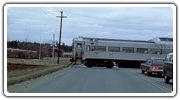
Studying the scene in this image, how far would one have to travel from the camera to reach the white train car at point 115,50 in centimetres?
5606

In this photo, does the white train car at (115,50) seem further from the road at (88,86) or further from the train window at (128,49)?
the road at (88,86)

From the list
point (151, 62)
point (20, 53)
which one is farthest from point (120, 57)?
point (20, 53)

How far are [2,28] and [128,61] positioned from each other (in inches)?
1833

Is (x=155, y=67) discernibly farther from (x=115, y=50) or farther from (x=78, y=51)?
(x=78, y=51)

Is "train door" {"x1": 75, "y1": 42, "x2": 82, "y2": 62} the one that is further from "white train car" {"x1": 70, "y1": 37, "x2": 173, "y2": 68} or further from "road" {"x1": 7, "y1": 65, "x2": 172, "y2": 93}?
"road" {"x1": 7, "y1": 65, "x2": 172, "y2": 93}

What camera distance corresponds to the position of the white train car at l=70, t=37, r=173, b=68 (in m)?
56.1

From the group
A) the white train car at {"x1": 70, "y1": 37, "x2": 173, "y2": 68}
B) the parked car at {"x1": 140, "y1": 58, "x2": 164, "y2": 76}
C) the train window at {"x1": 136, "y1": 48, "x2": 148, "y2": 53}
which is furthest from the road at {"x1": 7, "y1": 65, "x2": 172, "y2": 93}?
the train window at {"x1": 136, "y1": 48, "x2": 148, "y2": 53}

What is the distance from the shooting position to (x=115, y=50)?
5734 centimetres

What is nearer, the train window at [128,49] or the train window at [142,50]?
the train window at [128,49]

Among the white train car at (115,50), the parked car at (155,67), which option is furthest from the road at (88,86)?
the white train car at (115,50)

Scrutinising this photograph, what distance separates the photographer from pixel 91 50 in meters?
56.1

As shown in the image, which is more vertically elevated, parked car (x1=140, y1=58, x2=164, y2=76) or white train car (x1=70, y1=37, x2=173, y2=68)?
white train car (x1=70, y1=37, x2=173, y2=68)

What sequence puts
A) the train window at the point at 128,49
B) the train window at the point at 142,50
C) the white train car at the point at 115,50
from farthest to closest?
1. the train window at the point at 142,50
2. the train window at the point at 128,49
3. the white train car at the point at 115,50
